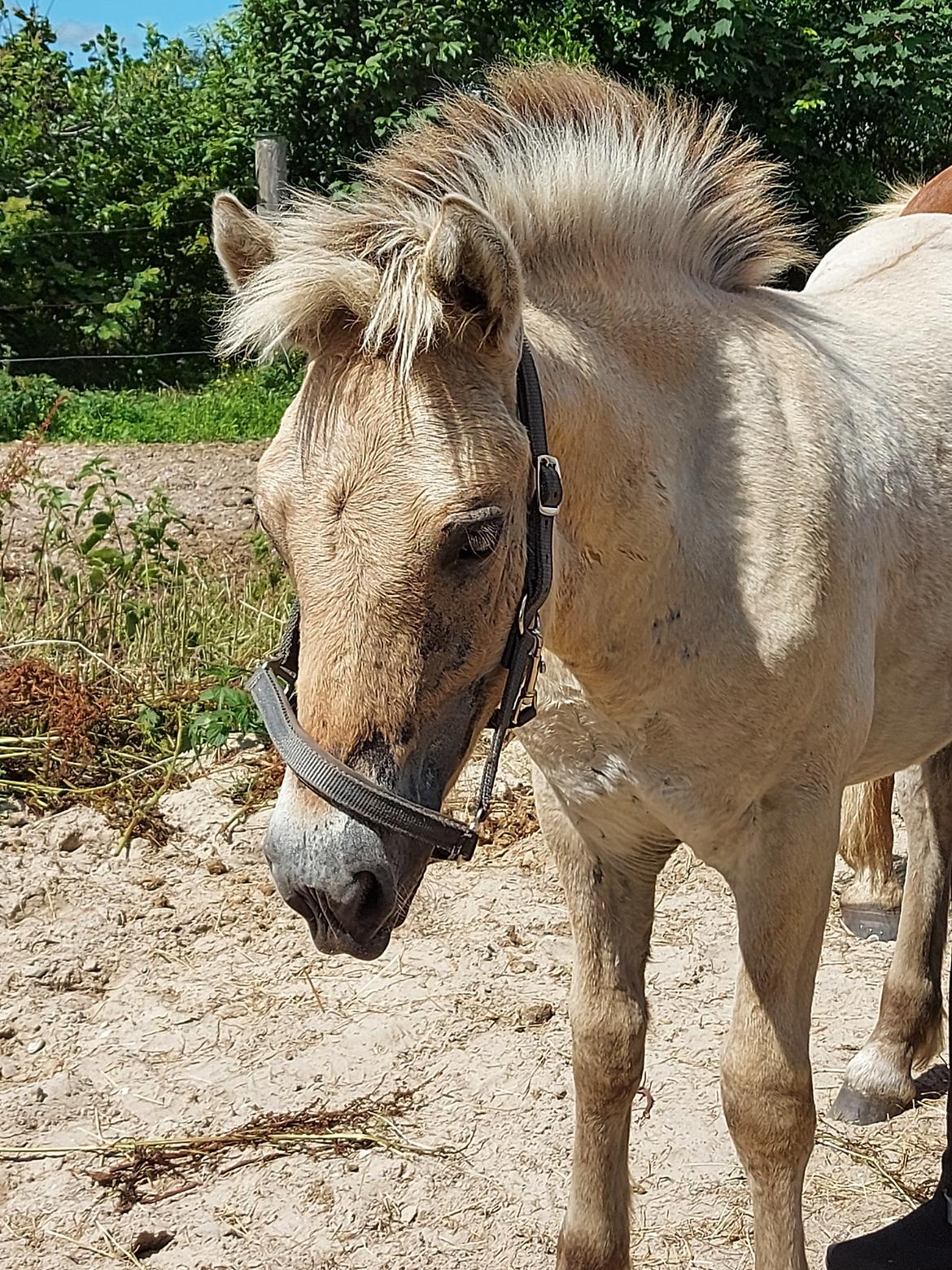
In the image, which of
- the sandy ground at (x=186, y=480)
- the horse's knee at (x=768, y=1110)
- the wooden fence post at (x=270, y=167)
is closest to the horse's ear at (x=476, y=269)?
the horse's knee at (x=768, y=1110)

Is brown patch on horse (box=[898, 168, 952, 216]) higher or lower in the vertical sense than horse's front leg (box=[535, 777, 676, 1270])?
higher

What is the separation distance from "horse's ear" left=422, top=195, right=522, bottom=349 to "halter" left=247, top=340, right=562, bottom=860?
0.09m

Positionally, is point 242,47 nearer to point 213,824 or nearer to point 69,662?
point 69,662

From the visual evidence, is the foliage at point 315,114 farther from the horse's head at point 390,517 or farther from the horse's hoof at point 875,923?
the horse's head at point 390,517

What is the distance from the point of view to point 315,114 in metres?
10.6

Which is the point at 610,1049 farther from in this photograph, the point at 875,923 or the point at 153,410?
the point at 153,410

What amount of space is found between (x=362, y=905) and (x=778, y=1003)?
955 millimetres

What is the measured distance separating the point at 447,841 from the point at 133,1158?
1.68 meters

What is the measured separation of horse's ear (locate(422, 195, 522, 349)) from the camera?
1590 mm

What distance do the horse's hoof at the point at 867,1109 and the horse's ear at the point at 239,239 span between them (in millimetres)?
2434

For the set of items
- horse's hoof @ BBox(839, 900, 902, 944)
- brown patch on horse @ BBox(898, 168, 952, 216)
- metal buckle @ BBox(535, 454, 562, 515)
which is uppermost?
brown patch on horse @ BBox(898, 168, 952, 216)

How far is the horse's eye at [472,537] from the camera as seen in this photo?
1644 millimetres

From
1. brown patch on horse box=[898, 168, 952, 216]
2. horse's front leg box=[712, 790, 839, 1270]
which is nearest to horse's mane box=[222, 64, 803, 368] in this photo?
horse's front leg box=[712, 790, 839, 1270]

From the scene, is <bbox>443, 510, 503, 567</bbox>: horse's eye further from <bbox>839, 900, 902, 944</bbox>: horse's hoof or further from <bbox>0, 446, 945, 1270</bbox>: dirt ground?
<bbox>839, 900, 902, 944</bbox>: horse's hoof
